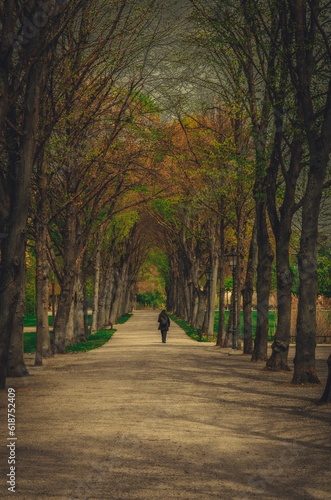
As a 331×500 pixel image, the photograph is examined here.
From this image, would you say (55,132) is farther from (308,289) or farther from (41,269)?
(308,289)

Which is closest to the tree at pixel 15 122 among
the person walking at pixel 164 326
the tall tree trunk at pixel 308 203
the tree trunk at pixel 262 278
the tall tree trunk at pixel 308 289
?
the tall tree trunk at pixel 308 203

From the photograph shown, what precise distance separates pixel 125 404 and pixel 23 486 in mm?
7518

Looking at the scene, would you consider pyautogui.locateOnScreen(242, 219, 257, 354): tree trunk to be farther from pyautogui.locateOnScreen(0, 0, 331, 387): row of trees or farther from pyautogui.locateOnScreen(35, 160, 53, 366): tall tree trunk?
pyautogui.locateOnScreen(35, 160, 53, 366): tall tree trunk

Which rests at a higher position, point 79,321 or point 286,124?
point 286,124

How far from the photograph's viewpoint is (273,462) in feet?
33.2

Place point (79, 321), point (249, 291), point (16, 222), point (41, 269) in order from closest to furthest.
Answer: point (16, 222), point (41, 269), point (249, 291), point (79, 321)

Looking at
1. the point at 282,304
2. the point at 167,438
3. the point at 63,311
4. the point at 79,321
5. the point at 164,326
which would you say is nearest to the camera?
the point at 167,438

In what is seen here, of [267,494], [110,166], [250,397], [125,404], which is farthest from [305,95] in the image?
[110,166]

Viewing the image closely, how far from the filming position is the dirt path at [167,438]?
8602 millimetres

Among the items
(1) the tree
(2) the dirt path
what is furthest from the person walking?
(1) the tree

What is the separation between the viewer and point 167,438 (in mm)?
11766

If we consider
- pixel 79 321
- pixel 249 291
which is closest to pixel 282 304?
pixel 249 291

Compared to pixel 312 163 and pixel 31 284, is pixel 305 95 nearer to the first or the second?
pixel 312 163

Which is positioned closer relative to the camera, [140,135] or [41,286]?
[41,286]
